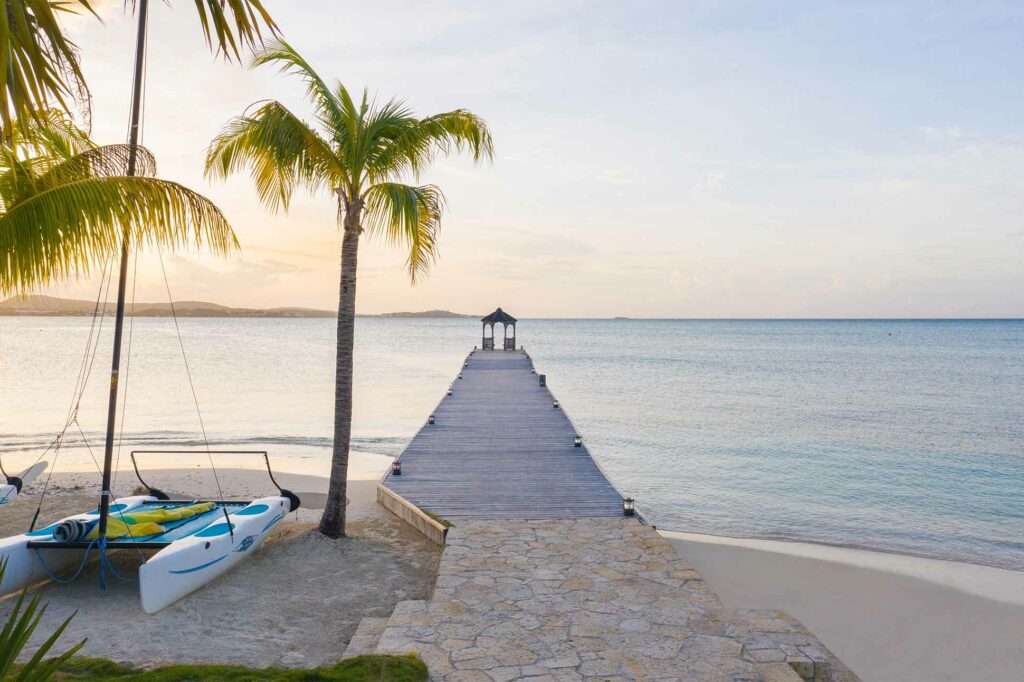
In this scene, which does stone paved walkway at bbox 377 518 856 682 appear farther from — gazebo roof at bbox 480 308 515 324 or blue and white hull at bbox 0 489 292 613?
gazebo roof at bbox 480 308 515 324

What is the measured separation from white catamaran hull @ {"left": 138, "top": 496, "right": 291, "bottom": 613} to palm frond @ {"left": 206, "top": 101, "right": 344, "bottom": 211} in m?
4.92

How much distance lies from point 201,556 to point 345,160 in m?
5.84

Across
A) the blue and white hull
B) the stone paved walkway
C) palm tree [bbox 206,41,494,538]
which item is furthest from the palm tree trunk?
the stone paved walkway

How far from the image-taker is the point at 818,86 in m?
19.3

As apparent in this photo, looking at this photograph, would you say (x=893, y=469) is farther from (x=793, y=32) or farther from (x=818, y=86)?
(x=793, y=32)

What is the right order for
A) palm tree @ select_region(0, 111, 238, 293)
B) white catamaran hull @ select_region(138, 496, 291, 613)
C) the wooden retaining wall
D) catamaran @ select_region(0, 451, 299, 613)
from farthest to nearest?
the wooden retaining wall → catamaran @ select_region(0, 451, 299, 613) → white catamaran hull @ select_region(138, 496, 291, 613) → palm tree @ select_region(0, 111, 238, 293)

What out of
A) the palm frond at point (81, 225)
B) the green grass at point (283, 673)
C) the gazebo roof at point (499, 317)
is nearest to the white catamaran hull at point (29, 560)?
the green grass at point (283, 673)

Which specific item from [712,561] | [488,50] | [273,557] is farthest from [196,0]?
[488,50]

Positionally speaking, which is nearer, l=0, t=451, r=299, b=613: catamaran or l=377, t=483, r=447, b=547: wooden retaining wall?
l=0, t=451, r=299, b=613: catamaran

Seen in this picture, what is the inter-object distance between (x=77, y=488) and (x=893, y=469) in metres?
21.8

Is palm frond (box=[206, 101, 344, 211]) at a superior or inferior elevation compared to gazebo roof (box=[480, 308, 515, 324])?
superior

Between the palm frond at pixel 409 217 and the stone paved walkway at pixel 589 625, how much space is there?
4.47 metres

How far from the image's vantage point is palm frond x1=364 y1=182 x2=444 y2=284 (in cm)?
936

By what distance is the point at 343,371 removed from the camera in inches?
400
